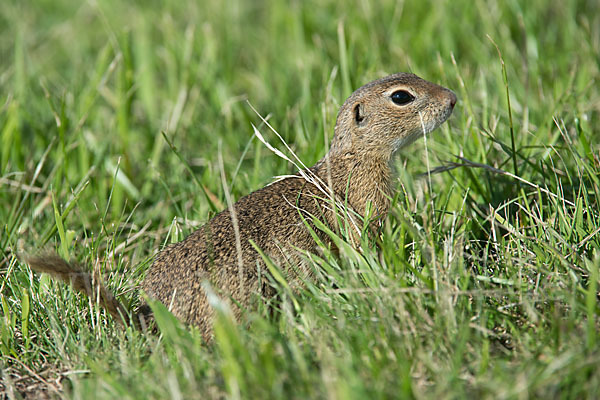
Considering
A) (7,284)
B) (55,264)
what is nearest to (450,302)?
(55,264)

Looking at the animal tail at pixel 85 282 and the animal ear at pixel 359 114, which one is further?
the animal ear at pixel 359 114

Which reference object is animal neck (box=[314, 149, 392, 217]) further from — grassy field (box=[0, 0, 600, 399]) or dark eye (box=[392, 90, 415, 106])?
dark eye (box=[392, 90, 415, 106])

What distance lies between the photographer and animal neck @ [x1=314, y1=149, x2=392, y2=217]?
3.48 metres

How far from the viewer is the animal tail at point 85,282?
Answer: 2.53 m

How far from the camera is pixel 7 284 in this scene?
10.2ft

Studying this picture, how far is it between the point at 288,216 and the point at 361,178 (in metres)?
0.53

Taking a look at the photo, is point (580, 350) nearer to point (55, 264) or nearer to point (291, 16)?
point (55, 264)

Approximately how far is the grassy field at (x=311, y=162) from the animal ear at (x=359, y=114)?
33 centimetres

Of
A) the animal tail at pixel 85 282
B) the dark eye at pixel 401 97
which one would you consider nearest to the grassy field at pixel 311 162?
the animal tail at pixel 85 282

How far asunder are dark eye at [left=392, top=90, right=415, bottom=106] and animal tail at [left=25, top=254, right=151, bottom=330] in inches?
62.8

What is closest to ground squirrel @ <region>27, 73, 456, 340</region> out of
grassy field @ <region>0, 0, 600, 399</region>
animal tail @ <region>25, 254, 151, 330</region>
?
animal tail @ <region>25, 254, 151, 330</region>

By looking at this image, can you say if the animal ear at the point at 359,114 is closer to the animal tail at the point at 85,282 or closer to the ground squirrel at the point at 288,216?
the ground squirrel at the point at 288,216

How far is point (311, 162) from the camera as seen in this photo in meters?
4.04

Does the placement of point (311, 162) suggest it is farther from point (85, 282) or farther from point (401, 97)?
point (85, 282)
